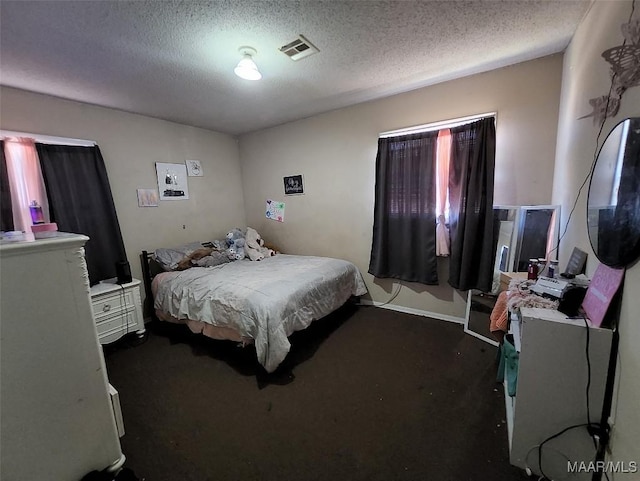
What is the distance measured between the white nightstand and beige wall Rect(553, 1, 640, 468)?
342 cm

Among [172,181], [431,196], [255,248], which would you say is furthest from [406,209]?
[172,181]

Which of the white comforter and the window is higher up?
the window

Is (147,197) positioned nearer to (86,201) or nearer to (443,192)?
(86,201)

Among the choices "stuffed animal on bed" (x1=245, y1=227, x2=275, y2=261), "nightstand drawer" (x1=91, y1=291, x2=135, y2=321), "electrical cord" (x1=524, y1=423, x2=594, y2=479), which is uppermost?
"stuffed animal on bed" (x1=245, y1=227, x2=275, y2=261)

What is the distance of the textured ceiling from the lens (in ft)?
4.83

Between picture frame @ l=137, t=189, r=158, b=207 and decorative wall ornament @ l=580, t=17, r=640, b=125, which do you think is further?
picture frame @ l=137, t=189, r=158, b=207

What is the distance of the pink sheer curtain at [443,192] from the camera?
2600mm

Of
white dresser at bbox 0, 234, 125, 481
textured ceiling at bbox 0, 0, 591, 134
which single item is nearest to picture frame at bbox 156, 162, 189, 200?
textured ceiling at bbox 0, 0, 591, 134

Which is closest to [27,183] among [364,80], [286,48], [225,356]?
[225,356]

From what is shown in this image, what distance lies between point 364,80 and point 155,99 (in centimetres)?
212

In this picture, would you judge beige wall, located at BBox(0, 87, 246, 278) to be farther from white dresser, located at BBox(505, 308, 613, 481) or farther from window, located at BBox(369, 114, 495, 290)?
white dresser, located at BBox(505, 308, 613, 481)

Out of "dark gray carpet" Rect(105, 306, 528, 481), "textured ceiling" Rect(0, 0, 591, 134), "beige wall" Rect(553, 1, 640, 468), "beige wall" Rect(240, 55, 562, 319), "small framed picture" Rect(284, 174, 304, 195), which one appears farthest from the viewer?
"small framed picture" Rect(284, 174, 304, 195)

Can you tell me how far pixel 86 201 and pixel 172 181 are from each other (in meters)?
0.94

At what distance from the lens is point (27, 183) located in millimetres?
2289
